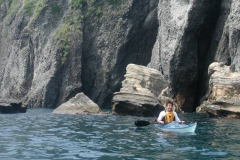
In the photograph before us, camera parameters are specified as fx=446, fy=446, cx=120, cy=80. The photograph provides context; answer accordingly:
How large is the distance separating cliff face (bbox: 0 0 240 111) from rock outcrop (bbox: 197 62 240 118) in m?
9.85

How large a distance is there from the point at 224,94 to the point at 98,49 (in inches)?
1187

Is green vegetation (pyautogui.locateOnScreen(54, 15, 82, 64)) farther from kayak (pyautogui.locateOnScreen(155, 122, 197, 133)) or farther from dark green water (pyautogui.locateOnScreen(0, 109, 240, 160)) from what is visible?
kayak (pyautogui.locateOnScreen(155, 122, 197, 133))

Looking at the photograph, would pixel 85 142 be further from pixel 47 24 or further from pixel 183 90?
pixel 47 24

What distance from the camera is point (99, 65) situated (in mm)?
55625

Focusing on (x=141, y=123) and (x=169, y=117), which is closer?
(x=169, y=117)

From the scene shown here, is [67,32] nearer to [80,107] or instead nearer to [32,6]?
[32,6]

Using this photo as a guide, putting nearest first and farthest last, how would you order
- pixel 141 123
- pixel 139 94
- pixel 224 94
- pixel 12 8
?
pixel 141 123, pixel 224 94, pixel 139 94, pixel 12 8

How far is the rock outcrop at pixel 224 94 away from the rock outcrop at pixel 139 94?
3924 mm

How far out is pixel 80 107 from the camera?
1377 inches

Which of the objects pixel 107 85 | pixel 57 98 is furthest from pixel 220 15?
pixel 57 98

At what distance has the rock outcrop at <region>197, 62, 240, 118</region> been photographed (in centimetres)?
2664

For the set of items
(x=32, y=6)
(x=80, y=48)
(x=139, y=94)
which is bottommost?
(x=139, y=94)

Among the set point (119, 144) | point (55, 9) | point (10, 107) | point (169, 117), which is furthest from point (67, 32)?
point (119, 144)

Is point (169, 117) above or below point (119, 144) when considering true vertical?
above
